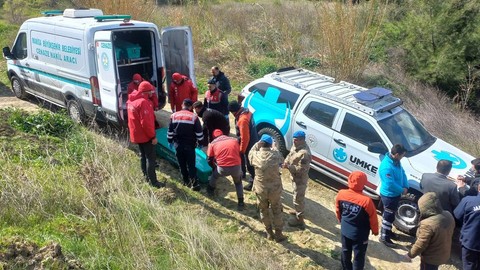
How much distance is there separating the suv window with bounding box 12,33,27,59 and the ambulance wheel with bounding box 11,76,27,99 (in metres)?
0.75

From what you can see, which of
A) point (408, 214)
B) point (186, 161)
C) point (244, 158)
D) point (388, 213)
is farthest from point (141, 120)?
point (408, 214)

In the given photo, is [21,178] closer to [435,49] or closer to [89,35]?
[89,35]

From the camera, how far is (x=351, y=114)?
723cm

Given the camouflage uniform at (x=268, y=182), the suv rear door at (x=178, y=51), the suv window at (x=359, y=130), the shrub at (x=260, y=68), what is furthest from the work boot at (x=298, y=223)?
the shrub at (x=260, y=68)

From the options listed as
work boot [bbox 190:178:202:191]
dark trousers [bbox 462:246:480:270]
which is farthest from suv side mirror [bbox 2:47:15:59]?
dark trousers [bbox 462:246:480:270]

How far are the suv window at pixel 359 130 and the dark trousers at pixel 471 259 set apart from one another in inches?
85.6

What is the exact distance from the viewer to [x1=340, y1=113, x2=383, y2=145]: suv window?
6.93 meters

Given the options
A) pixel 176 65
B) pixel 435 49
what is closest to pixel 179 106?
pixel 176 65

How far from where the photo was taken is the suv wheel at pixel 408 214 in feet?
21.0

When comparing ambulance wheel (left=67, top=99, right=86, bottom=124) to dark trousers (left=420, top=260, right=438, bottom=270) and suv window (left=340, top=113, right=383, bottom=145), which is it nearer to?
suv window (left=340, top=113, right=383, bottom=145)

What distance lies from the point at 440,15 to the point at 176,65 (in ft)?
30.9

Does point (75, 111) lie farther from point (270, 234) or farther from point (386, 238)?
point (386, 238)

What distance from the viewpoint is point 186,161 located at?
6.93 m

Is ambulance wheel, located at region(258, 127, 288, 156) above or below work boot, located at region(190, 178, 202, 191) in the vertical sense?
→ above
